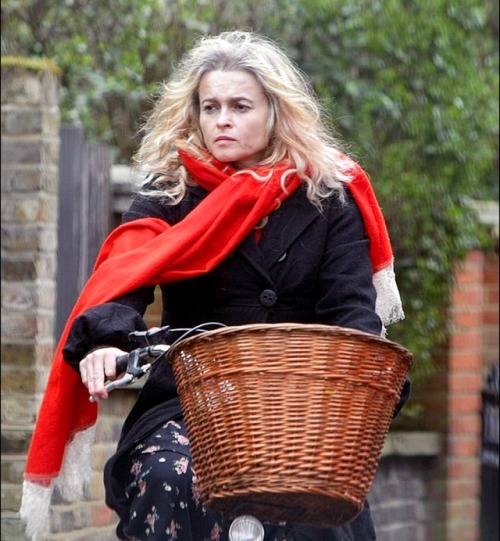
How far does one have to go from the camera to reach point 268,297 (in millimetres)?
4312

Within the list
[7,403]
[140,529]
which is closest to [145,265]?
[140,529]

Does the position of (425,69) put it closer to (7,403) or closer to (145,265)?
(7,403)

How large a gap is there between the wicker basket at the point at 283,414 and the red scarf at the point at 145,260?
1.85 ft

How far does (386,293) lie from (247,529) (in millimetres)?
959

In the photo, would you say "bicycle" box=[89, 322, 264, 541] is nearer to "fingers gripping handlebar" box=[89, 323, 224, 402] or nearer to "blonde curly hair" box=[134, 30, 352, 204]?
"fingers gripping handlebar" box=[89, 323, 224, 402]

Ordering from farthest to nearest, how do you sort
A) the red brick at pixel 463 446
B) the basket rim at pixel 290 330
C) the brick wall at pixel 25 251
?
the red brick at pixel 463 446
the brick wall at pixel 25 251
the basket rim at pixel 290 330

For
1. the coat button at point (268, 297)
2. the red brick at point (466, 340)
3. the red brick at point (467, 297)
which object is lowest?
the red brick at point (466, 340)

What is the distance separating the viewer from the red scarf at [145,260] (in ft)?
13.8

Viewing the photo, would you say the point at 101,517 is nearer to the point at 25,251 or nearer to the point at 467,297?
the point at 25,251

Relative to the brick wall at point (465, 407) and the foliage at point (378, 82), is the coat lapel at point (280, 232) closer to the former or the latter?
the foliage at point (378, 82)

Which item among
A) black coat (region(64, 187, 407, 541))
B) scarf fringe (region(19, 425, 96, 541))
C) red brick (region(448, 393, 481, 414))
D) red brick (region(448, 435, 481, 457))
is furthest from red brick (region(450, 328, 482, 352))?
scarf fringe (region(19, 425, 96, 541))

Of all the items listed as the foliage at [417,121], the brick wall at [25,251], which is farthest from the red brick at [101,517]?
the foliage at [417,121]

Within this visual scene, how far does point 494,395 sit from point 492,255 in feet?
2.84

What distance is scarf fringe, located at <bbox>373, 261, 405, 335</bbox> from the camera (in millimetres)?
4508
